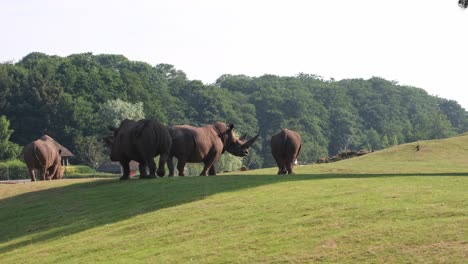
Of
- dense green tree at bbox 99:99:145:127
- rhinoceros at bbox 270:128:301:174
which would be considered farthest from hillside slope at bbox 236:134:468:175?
dense green tree at bbox 99:99:145:127

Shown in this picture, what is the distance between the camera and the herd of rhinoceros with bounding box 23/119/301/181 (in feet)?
113

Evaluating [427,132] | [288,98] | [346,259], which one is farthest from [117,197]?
[288,98]

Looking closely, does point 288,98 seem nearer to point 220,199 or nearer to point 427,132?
point 427,132

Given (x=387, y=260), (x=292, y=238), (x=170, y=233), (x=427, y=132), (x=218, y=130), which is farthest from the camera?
(x=427, y=132)

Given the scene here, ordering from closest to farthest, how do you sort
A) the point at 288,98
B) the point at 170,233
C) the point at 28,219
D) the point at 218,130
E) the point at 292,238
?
the point at 292,238
the point at 170,233
the point at 28,219
the point at 218,130
the point at 288,98

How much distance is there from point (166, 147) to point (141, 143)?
1.30 metres

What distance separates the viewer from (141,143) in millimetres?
34344

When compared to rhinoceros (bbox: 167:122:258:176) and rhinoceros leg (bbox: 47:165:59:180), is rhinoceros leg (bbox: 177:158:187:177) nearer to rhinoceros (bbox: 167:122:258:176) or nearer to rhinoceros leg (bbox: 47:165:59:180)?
rhinoceros (bbox: 167:122:258:176)

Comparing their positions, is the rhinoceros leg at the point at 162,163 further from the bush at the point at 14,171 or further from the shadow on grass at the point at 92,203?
the bush at the point at 14,171

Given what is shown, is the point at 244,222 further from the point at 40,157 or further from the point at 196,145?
the point at 40,157

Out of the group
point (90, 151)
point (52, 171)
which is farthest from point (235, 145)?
point (90, 151)

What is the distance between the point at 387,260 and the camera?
17.1 metres

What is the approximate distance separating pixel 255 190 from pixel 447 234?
958cm

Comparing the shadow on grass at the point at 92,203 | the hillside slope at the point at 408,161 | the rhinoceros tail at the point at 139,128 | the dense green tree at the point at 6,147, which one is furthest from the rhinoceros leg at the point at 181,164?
the dense green tree at the point at 6,147
